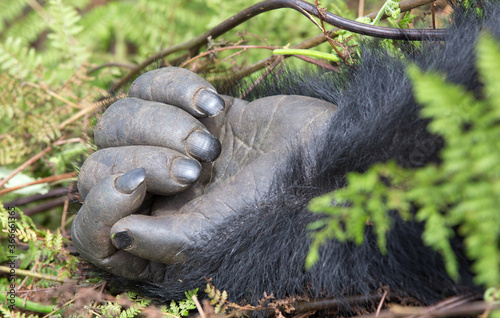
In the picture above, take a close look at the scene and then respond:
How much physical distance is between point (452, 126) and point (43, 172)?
221 centimetres

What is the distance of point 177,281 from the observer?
1.31 metres

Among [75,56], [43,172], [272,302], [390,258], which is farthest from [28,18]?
[390,258]

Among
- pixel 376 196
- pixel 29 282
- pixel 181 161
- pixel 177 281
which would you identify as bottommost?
pixel 29 282

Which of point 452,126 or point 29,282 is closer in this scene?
point 452,126

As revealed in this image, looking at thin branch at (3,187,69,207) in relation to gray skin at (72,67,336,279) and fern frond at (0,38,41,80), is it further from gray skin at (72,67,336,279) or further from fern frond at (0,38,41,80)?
gray skin at (72,67,336,279)

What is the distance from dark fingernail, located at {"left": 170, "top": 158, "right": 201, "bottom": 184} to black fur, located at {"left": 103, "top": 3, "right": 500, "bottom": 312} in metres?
0.18

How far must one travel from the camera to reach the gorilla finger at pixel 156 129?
133 cm

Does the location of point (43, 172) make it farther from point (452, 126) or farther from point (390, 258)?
point (452, 126)

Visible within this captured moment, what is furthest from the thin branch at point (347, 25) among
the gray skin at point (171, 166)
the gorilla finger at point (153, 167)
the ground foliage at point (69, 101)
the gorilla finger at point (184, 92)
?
the gorilla finger at point (153, 167)

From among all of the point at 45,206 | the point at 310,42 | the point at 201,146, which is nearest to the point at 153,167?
the point at 201,146

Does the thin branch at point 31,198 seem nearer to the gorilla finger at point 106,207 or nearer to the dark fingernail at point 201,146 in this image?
the gorilla finger at point 106,207

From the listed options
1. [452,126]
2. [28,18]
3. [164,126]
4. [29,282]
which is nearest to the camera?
[452,126]

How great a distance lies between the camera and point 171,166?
129 cm

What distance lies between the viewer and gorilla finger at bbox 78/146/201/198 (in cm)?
128
